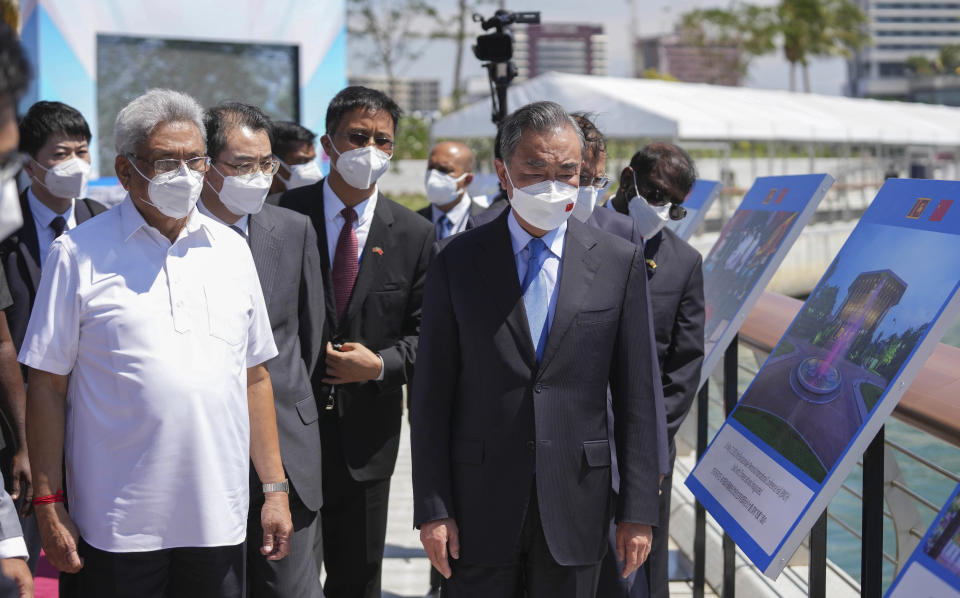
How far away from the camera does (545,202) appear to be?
233 cm

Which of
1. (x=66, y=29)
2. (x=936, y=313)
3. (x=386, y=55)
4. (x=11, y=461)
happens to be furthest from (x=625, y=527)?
(x=386, y=55)

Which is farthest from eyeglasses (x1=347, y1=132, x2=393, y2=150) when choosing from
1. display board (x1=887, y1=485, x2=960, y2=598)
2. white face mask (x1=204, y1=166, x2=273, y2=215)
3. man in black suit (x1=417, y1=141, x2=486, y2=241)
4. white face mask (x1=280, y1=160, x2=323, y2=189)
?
man in black suit (x1=417, y1=141, x2=486, y2=241)

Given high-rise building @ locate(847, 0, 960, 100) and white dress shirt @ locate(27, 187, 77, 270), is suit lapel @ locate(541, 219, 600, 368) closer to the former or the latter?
white dress shirt @ locate(27, 187, 77, 270)

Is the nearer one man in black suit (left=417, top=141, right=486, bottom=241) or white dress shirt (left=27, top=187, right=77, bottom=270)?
white dress shirt (left=27, top=187, right=77, bottom=270)

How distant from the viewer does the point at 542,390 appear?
2266 millimetres

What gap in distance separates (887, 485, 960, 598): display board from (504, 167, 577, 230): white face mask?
1037mm

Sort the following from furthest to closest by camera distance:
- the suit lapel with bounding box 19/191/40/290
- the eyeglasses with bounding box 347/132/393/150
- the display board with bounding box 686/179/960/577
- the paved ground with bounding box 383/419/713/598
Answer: the paved ground with bounding box 383/419/713/598
the suit lapel with bounding box 19/191/40/290
the eyeglasses with bounding box 347/132/393/150
the display board with bounding box 686/179/960/577

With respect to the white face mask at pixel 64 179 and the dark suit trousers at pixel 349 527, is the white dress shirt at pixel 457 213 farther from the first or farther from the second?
the dark suit trousers at pixel 349 527

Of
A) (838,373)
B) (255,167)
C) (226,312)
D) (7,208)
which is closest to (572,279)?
(838,373)

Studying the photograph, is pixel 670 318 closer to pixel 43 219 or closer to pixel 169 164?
pixel 169 164

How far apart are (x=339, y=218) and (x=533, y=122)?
113 cm

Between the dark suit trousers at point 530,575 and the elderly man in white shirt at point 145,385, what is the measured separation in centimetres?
57

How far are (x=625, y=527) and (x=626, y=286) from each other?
22.6 inches

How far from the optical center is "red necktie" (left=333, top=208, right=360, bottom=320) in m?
3.20
